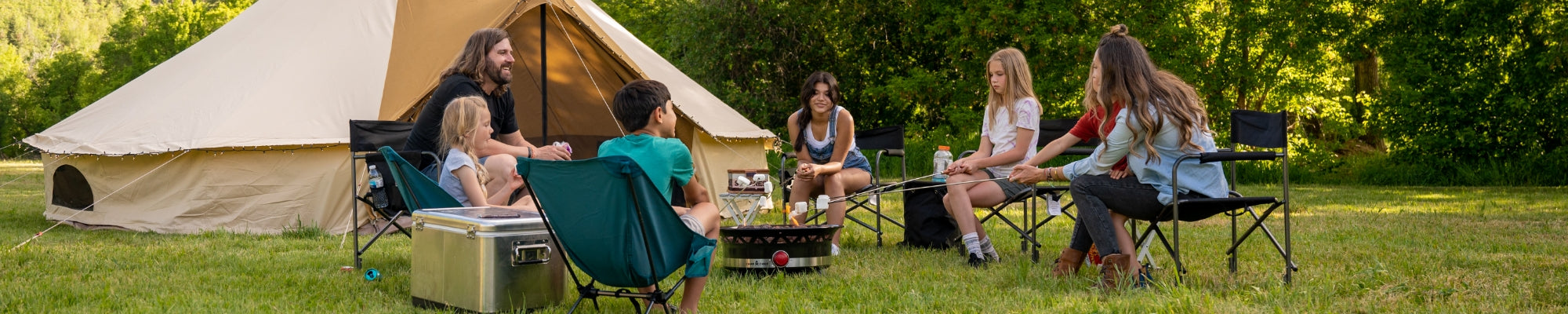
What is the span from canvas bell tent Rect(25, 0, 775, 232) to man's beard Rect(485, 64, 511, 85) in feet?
4.55

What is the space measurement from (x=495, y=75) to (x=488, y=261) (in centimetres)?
158

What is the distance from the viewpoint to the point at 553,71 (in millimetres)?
6711

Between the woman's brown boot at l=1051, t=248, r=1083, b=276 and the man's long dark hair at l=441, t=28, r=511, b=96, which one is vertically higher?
the man's long dark hair at l=441, t=28, r=511, b=96

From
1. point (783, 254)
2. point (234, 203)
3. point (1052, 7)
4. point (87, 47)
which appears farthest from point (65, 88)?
point (783, 254)

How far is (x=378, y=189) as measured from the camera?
401 centimetres

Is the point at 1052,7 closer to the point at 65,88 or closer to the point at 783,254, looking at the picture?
the point at 783,254

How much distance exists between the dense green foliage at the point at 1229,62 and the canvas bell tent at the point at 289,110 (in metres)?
6.53

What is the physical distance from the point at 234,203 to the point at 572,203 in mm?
3534

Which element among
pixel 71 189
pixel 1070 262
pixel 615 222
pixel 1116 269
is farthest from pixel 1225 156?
pixel 71 189

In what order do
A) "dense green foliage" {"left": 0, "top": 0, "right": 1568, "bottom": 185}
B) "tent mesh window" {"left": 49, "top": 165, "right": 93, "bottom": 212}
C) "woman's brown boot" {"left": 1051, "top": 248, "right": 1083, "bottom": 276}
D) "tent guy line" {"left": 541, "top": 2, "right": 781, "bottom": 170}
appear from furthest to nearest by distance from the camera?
1. "dense green foliage" {"left": 0, "top": 0, "right": 1568, "bottom": 185}
2. "tent guy line" {"left": 541, "top": 2, "right": 781, "bottom": 170}
3. "tent mesh window" {"left": 49, "top": 165, "right": 93, "bottom": 212}
4. "woman's brown boot" {"left": 1051, "top": 248, "right": 1083, "bottom": 276}

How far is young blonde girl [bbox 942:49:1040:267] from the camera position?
393 cm

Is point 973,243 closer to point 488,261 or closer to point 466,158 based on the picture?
point 466,158

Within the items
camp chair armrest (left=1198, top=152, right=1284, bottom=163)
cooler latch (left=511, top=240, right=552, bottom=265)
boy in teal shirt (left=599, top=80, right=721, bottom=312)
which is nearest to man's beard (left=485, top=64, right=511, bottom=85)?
boy in teal shirt (left=599, top=80, right=721, bottom=312)

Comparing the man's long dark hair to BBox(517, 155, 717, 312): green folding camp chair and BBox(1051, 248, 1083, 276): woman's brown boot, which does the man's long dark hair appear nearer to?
BBox(517, 155, 717, 312): green folding camp chair
